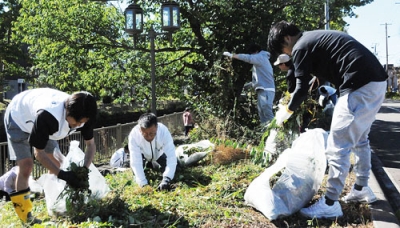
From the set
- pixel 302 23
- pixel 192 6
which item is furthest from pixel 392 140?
pixel 192 6

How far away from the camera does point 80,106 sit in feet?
10.8

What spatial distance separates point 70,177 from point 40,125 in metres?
0.57

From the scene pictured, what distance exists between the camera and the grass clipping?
3.55 m

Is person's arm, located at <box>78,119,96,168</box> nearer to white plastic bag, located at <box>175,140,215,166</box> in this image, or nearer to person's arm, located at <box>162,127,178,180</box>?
person's arm, located at <box>162,127,178,180</box>

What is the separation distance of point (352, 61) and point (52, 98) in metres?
2.58

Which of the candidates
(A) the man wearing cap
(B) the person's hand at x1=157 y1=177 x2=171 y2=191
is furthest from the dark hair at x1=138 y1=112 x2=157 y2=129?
(A) the man wearing cap

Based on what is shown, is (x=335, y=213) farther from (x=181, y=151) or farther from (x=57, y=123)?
(x=181, y=151)

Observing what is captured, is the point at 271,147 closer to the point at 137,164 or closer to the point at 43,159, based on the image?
the point at 137,164

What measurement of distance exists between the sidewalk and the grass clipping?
252cm

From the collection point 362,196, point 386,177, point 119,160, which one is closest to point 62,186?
point 362,196

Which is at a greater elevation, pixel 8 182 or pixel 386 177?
pixel 8 182

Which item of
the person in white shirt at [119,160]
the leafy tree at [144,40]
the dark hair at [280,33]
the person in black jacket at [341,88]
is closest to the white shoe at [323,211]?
the person in black jacket at [341,88]

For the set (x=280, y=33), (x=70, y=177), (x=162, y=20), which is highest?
(x=162, y=20)

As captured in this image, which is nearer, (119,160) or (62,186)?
(62,186)
